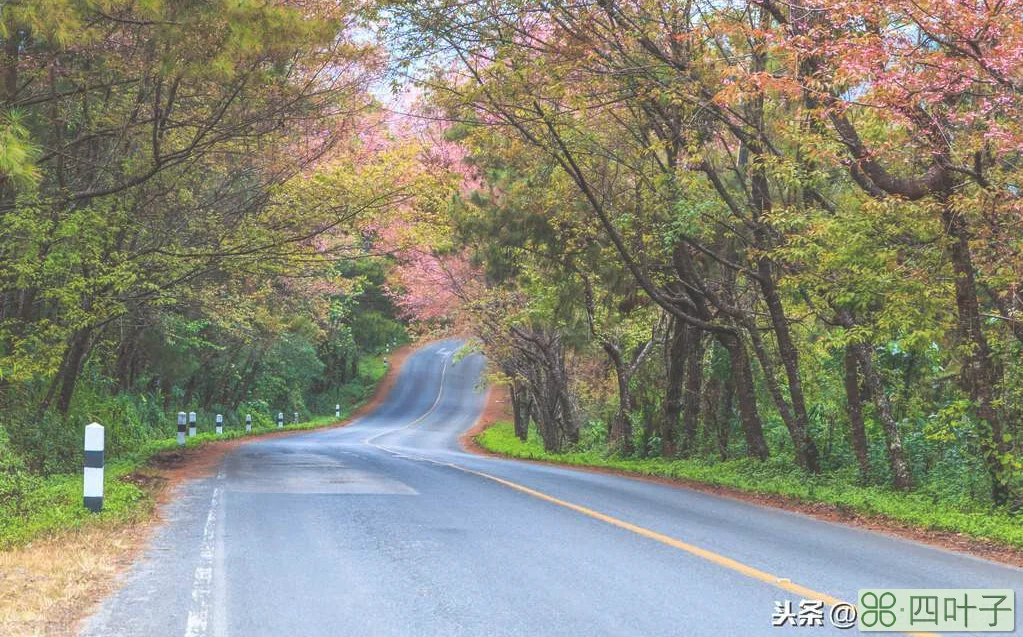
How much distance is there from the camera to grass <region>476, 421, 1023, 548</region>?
9219mm

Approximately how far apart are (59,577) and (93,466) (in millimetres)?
2899

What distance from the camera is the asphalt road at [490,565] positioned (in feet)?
17.5

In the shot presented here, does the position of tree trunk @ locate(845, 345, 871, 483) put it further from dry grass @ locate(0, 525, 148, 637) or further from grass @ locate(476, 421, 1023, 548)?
dry grass @ locate(0, 525, 148, 637)

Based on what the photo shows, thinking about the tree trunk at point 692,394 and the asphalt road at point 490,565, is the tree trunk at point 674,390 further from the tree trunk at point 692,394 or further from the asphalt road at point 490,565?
the asphalt road at point 490,565

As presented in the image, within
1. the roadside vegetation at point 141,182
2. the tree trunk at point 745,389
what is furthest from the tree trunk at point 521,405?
the tree trunk at point 745,389

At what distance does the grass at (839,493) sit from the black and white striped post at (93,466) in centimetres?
866

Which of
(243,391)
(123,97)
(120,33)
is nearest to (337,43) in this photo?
(120,33)

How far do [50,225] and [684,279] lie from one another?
33.7 ft

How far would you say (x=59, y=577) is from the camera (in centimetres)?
641

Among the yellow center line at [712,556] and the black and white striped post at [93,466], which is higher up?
the black and white striped post at [93,466]

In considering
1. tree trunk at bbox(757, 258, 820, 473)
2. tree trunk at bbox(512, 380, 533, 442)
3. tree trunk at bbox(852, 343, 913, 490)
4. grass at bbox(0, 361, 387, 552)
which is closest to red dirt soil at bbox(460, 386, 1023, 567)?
tree trunk at bbox(852, 343, 913, 490)

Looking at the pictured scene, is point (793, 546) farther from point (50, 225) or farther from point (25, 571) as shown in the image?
point (50, 225)

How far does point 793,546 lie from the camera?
7883 millimetres

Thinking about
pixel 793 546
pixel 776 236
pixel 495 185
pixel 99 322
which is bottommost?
pixel 793 546
